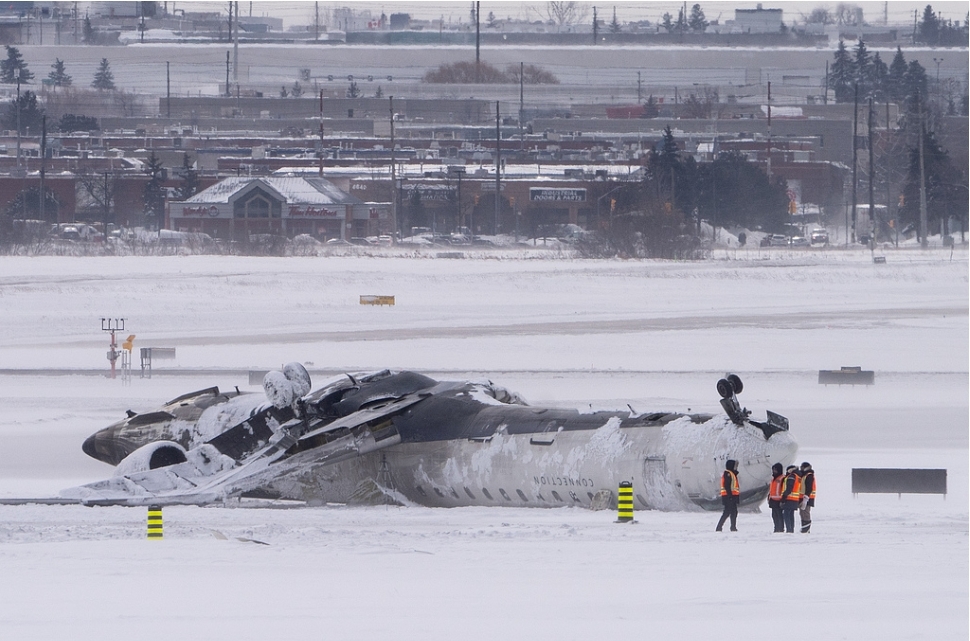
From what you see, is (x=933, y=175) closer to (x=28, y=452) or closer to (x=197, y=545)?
(x=28, y=452)

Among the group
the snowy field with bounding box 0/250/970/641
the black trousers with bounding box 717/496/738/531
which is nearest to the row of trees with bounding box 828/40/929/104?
the snowy field with bounding box 0/250/970/641

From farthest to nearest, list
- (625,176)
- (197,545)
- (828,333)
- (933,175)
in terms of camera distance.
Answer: (625,176) < (933,175) < (828,333) < (197,545)

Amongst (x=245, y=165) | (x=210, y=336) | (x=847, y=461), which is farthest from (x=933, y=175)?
(x=847, y=461)

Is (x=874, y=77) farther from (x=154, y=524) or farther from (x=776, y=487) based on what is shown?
(x=154, y=524)

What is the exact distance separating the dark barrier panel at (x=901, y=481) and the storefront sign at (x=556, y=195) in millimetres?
87476

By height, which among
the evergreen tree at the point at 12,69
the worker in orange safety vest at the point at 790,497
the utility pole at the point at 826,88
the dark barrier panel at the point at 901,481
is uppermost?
the evergreen tree at the point at 12,69

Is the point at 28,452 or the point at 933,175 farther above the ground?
the point at 933,175

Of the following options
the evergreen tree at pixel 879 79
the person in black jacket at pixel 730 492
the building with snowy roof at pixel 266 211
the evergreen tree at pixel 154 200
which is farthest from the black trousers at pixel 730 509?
the evergreen tree at pixel 879 79

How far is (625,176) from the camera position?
114250 millimetres

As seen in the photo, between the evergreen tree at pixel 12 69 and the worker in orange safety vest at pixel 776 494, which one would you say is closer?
the worker in orange safety vest at pixel 776 494

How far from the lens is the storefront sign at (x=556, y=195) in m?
110

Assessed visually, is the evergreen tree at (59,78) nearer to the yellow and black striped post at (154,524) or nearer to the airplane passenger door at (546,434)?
the airplane passenger door at (546,434)

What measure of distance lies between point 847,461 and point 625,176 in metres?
88.8

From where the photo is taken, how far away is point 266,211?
9994cm
